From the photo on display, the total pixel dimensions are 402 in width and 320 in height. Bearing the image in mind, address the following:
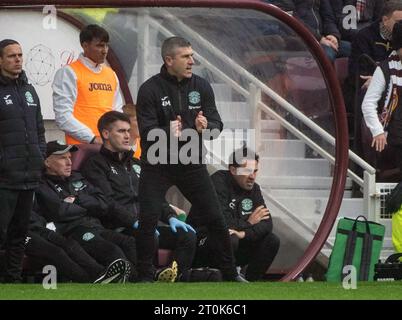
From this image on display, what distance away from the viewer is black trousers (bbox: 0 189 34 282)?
11820 mm

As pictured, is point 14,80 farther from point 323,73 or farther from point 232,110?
point 323,73

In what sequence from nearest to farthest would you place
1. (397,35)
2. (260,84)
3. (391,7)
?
(260,84) → (397,35) → (391,7)

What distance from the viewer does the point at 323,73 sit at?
1333 cm

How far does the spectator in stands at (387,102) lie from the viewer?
13.6 m

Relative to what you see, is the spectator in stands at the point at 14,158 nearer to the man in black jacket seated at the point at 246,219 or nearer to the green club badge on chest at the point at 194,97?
the green club badge on chest at the point at 194,97

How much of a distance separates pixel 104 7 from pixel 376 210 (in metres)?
2.99

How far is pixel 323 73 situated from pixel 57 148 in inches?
93.1

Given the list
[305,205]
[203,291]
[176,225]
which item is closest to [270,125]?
[305,205]

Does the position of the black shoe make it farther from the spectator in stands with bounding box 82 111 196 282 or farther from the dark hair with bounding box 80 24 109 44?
the dark hair with bounding box 80 24 109 44

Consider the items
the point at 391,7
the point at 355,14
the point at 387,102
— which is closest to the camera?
the point at 387,102

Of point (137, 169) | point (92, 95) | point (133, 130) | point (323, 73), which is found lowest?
point (137, 169)

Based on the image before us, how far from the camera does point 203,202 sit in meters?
12.0

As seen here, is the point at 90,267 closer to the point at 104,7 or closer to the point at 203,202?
the point at 203,202
